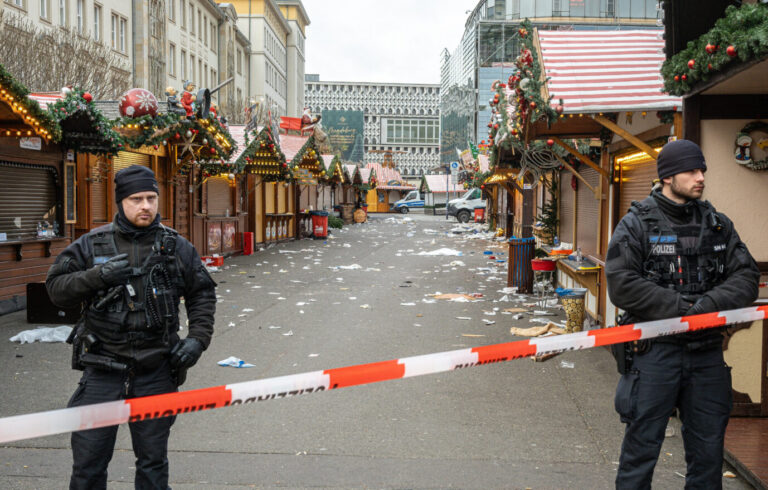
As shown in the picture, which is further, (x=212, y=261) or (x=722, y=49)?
(x=212, y=261)

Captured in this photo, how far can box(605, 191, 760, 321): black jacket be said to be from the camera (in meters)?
3.43

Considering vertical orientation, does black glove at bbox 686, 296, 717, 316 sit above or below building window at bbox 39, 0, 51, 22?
below

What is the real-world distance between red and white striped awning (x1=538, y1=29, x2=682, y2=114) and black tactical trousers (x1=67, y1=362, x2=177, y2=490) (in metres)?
4.53

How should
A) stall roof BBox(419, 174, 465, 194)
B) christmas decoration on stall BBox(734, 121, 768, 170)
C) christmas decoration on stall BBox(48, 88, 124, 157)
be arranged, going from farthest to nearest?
stall roof BBox(419, 174, 465, 194) < christmas decoration on stall BBox(48, 88, 124, 157) < christmas decoration on stall BBox(734, 121, 768, 170)

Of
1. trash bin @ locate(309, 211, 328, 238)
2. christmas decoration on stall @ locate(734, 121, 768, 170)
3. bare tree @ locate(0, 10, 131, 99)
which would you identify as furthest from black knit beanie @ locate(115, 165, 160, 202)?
trash bin @ locate(309, 211, 328, 238)

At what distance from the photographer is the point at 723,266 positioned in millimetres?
3543

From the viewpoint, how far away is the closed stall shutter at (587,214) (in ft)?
33.6

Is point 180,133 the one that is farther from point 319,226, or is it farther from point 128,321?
point 319,226

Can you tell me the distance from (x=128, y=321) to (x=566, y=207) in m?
11.1

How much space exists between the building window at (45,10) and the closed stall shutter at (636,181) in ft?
88.9

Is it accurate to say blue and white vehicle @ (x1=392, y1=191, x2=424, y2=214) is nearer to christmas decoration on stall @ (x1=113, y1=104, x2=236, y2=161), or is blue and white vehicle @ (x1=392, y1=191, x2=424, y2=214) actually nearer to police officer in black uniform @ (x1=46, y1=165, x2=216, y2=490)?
christmas decoration on stall @ (x1=113, y1=104, x2=236, y2=161)

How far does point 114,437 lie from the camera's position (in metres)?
3.31

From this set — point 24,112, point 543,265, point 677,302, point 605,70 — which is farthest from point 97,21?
point 677,302

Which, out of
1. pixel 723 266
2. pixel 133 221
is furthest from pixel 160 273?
pixel 723 266
